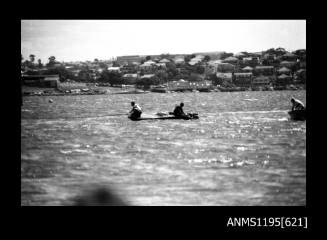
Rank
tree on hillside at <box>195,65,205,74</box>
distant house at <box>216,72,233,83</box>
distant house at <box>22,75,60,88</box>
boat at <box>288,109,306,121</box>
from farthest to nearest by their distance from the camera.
→ tree on hillside at <box>195,65,205,74</box> < distant house at <box>216,72,233,83</box> < distant house at <box>22,75,60,88</box> < boat at <box>288,109,306,121</box>

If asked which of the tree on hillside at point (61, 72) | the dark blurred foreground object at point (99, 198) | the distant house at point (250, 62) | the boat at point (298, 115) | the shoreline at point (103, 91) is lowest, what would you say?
the dark blurred foreground object at point (99, 198)

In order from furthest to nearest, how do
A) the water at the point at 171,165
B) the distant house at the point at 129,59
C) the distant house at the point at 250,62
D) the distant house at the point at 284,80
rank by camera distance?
the distant house at the point at 129,59
the distant house at the point at 250,62
the distant house at the point at 284,80
the water at the point at 171,165

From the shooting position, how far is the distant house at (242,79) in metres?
127

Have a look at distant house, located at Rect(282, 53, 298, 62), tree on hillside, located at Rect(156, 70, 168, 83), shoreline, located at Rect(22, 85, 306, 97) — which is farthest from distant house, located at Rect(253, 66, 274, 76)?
tree on hillside, located at Rect(156, 70, 168, 83)

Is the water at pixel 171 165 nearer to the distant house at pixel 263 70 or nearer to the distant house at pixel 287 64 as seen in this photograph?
the distant house at pixel 263 70

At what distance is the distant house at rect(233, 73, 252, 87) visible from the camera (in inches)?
5012

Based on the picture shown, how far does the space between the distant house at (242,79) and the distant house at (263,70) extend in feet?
11.5

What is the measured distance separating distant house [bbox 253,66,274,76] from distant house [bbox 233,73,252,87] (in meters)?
3.50

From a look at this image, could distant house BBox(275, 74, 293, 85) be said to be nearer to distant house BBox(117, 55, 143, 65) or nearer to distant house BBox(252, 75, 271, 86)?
distant house BBox(252, 75, 271, 86)

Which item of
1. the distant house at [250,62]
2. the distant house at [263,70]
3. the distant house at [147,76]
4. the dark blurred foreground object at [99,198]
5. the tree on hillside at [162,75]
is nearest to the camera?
the dark blurred foreground object at [99,198]

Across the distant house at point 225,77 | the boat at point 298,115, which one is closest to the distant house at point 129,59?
the distant house at point 225,77

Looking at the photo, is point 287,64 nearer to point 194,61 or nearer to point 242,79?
point 242,79

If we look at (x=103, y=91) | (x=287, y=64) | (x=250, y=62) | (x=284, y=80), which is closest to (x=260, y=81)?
(x=284, y=80)

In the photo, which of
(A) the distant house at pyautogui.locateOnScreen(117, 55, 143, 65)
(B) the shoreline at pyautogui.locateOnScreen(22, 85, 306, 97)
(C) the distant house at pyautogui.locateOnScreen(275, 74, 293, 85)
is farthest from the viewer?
(A) the distant house at pyautogui.locateOnScreen(117, 55, 143, 65)
